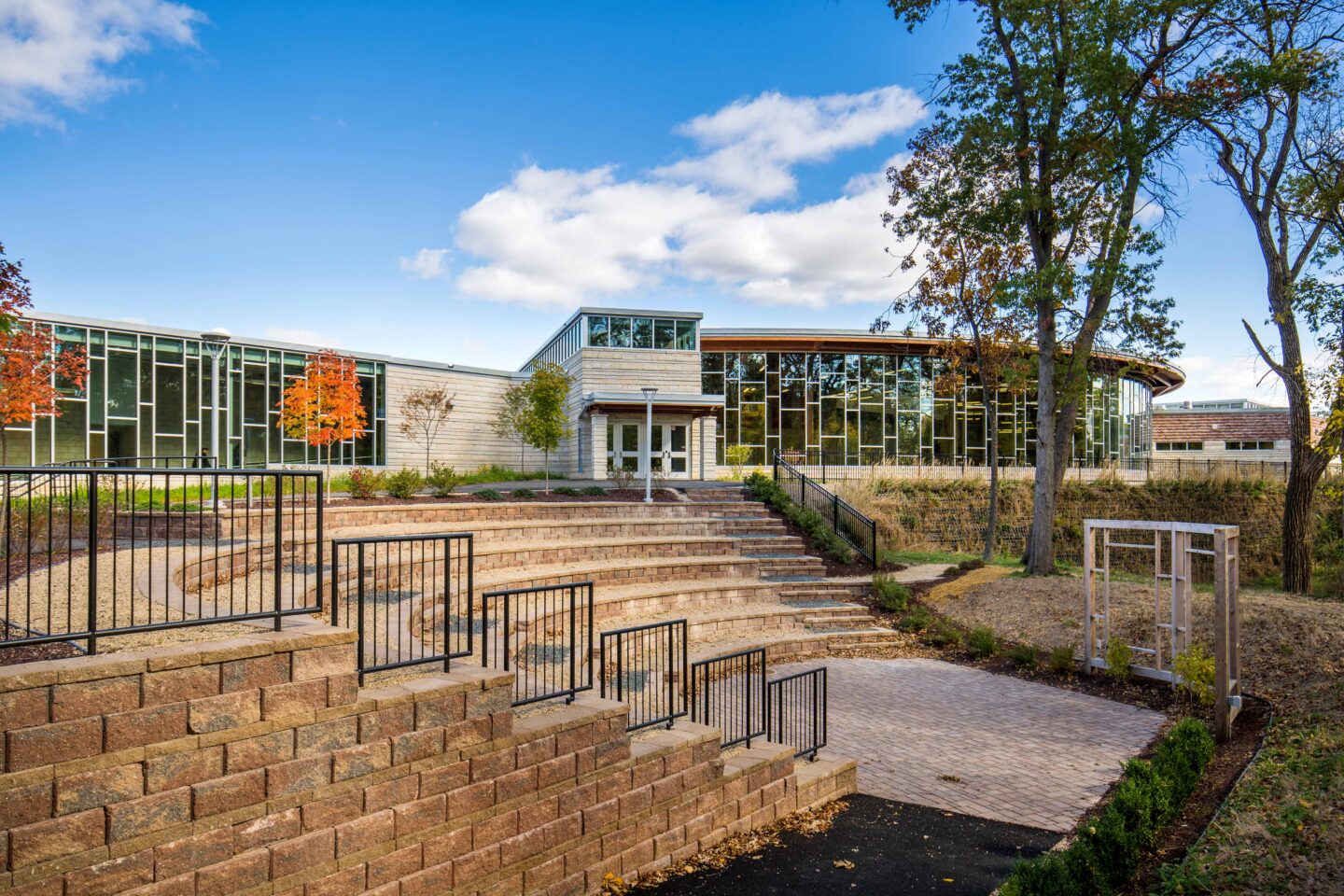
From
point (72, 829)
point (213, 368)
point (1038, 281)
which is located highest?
point (1038, 281)

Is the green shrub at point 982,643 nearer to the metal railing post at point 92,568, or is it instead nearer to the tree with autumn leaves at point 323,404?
the metal railing post at point 92,568

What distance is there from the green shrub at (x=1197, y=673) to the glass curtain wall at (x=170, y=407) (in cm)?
2245

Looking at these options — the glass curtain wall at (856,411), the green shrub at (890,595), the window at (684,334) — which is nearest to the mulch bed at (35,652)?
the green shrub at (890,595)

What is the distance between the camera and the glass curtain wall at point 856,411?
35.7 metres

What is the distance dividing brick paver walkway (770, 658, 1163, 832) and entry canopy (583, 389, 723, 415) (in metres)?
16.2

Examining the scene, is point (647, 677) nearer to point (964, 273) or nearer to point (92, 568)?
point (92, 568)

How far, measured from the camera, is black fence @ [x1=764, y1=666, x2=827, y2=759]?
797 centimetres

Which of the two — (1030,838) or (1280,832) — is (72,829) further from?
(1280,832)

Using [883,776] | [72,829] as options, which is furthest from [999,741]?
[72,829]

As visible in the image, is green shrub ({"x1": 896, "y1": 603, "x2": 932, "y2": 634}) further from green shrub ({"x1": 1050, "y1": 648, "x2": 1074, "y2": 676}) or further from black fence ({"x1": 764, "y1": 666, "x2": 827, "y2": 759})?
black fence ({"x1": 764, "y1": 666, "x2": 827, "y2": 759})

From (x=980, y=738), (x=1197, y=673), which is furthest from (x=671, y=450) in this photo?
(x=980, y=738)

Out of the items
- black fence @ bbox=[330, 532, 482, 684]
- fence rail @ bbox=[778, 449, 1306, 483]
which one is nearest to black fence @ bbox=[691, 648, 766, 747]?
black fence @ bbox=[330, 532, 482, 684]

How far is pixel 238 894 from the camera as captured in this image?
164 inches

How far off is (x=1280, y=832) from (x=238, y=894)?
6.55 metres
